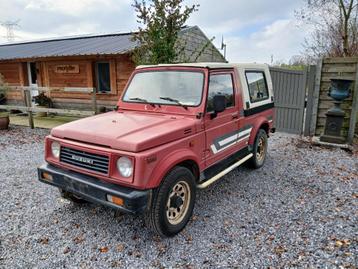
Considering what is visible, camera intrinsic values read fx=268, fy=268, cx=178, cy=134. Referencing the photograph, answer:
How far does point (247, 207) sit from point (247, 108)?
162 centimetres

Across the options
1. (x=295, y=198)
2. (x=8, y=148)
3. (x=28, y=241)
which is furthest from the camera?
(x=8, y=148)

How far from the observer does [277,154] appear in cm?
636

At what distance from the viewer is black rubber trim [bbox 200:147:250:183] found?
3.59 m

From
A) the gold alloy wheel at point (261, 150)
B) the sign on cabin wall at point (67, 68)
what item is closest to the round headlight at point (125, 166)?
the gold alloy wheel at point (261, 150)

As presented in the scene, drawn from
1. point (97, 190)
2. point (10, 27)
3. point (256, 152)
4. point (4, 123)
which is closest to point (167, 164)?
point (97, 190)

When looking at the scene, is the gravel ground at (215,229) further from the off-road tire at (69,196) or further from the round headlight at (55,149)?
the round headlight at (55,149)

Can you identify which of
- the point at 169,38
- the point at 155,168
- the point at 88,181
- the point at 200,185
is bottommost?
the point at 200,185

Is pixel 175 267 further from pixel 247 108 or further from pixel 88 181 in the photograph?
pixel 247 108

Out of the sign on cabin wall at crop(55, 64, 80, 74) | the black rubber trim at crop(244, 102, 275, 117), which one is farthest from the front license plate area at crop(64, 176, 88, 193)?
the sign on cabin wall at crop(55, 64, 80, 74)

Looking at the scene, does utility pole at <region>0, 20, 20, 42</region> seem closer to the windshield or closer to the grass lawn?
the grass lawn

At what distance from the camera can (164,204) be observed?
9.41 feet

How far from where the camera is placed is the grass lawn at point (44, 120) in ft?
31.7

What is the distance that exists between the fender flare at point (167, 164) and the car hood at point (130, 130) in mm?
173

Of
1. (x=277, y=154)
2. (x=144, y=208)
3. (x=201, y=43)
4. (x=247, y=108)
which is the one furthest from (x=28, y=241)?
(x=201, y=43)
